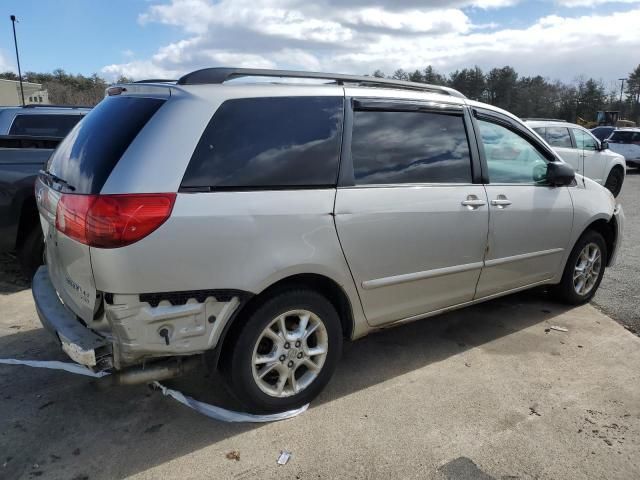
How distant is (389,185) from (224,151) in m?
1.11

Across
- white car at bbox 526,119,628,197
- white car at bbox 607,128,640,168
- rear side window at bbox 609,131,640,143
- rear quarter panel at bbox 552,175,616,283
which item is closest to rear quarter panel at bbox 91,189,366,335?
rear quarter panel at bbox 552,175,616,283

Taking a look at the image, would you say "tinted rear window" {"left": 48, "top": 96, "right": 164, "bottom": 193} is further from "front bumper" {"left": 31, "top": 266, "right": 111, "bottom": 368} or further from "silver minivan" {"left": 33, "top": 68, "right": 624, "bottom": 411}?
"front bumper" {"left": 31, "top": 266, "right": 111, "bottom": 368}

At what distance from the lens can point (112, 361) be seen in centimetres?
259

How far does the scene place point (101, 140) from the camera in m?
2.76

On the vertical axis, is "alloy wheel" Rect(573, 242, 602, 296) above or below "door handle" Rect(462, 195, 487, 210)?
below

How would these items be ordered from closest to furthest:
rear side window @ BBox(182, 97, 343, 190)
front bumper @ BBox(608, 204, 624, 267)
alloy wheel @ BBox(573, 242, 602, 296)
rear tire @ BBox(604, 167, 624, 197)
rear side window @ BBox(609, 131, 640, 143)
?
rear side window @ BBox(182, 97, 343, 190), alloy wheel @ BBox(573, 242, 602, 296), front bumper @ BBox(608, 204, 624, 267), rear tire @ BBox(604, 167, 624, 197), rear side window @ BBox(609, 131, 640, 143)

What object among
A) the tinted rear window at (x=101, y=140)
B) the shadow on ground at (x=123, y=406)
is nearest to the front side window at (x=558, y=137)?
the shadow on ground at (x=123, y=406)

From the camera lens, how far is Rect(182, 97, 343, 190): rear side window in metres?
2.66

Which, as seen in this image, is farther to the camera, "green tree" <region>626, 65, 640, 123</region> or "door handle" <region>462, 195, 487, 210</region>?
"green tree" <region>626, 65, 640, 123</region>

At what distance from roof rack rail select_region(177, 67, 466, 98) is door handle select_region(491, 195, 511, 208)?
0.82 meters

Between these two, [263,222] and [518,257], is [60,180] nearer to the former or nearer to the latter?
[263,222]

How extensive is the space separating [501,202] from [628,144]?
64.2 feet

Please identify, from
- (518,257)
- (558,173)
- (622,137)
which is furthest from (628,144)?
(518,257)

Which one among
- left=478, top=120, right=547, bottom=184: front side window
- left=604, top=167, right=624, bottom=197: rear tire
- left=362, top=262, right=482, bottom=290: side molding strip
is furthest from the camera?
left=604, top=167, right=624, bottom=197: rear tire
